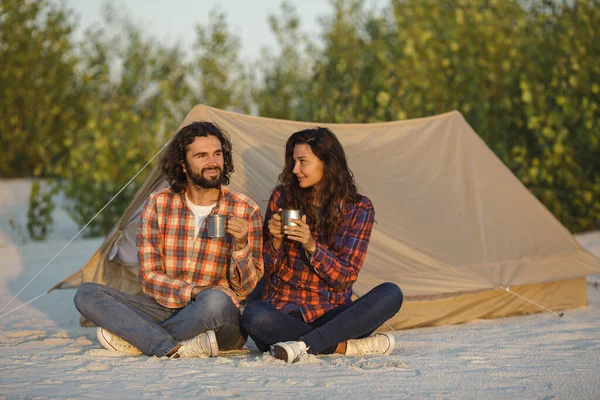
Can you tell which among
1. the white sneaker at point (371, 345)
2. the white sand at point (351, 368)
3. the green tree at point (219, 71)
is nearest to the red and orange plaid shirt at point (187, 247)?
the white sand at point (351, 368)

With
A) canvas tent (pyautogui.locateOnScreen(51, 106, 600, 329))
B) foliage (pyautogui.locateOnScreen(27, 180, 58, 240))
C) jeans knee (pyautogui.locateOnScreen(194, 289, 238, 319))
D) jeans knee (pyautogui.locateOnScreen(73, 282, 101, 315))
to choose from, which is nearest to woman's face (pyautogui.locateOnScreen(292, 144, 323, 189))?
jeans knee (pyautogui.locateOnScreen(194, 289, 238, 319))

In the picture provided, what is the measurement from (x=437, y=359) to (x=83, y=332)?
7.17 feet

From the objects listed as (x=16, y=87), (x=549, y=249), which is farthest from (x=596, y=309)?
(x=16, y=87)

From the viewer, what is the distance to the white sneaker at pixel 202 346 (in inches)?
154

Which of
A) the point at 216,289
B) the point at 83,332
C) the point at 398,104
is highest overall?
the point at 398,104

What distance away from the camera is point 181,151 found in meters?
4.14

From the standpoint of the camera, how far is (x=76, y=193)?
10.8 m

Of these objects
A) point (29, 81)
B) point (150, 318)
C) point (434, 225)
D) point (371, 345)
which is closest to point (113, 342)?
point (150, 318)

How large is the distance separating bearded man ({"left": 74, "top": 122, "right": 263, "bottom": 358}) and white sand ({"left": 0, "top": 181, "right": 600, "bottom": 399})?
0.38 ft

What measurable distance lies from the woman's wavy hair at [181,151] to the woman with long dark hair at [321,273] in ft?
1.16

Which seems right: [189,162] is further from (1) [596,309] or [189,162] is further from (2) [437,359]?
(1) [596,309]

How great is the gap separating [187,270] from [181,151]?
0.59m

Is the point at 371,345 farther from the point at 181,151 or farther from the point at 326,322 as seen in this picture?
the point at 181,151

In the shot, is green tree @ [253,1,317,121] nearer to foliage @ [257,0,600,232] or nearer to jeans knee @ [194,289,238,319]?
foliage @ [257,0,600,232]
